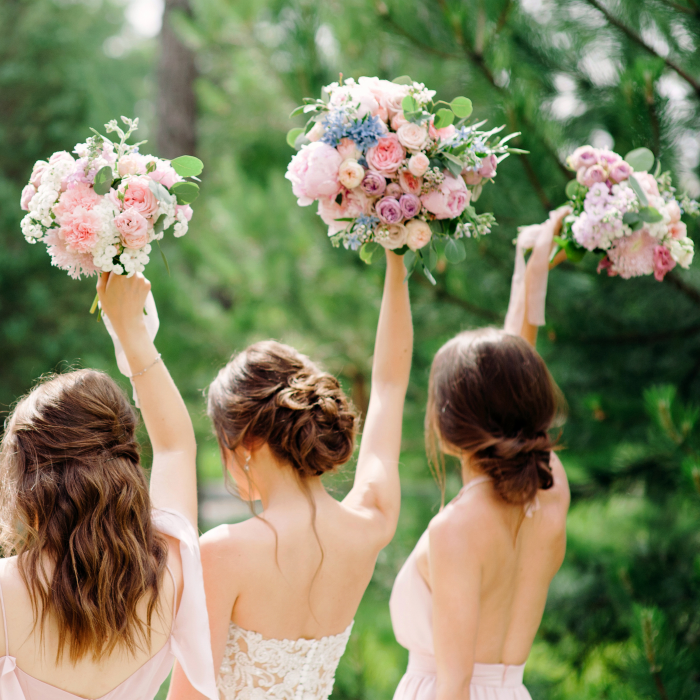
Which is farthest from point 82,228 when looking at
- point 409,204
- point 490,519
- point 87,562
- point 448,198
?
point 490,519

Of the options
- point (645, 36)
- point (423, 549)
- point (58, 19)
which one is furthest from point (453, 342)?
point (58, 19)

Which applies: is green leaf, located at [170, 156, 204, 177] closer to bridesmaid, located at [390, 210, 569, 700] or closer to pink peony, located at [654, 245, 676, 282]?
bridesmaid, located at [390, 210, 569, 700]

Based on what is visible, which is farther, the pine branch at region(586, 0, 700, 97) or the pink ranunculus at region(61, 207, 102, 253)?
the pine branch at region(586, 0, 700, 97)

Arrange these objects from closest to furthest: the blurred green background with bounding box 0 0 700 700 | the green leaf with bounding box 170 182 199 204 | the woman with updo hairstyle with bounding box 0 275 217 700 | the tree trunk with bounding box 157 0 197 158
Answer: the woman with updo hairstyle with bounding box 0 275 217 700
the green leaf with bounding box 170 182 199 204
the blurred green background with bounding box 0 0 700 700
the tree trunk with bounding box 157 0 197 158

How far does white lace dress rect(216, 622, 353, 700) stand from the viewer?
1.75 metres

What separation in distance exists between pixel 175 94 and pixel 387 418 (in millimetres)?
7211

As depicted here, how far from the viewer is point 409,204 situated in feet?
6.29

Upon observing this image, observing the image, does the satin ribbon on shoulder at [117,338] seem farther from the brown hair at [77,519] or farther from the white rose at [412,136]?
the white rose at [412,136]

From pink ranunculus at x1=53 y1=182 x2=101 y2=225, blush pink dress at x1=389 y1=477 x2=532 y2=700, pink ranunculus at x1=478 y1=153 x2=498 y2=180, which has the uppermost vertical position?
pink ranunculus at x1=478 y1=153 x2=498 y2=180

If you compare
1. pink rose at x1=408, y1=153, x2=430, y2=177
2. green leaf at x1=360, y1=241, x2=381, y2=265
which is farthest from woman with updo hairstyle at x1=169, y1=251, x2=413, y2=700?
pink rose at x1=408, y1=153, x2=430, y2=177

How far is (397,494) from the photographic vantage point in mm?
1974

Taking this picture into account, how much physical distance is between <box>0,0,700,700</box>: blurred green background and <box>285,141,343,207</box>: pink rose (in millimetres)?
737

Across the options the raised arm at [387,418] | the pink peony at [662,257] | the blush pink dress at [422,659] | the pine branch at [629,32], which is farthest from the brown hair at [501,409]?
the pine branch at [629,32]

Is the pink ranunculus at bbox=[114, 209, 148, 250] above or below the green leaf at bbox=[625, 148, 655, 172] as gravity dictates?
below
